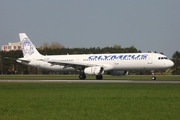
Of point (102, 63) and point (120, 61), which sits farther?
point (102, 63)

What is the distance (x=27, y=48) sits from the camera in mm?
75812

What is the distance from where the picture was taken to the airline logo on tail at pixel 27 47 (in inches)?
2970

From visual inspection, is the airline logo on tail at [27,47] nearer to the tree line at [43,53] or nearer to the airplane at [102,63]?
the airplane at [102,63]

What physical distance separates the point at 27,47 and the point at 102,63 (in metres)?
17.3

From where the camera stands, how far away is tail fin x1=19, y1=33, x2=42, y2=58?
75.2 meters

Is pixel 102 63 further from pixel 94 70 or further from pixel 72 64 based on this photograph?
pixel 72 64

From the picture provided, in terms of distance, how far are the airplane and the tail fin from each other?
2.77 feet

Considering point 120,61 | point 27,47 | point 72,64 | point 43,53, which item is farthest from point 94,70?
point 43,53

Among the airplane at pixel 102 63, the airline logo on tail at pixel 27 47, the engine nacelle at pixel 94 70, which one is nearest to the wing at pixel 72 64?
the airplane at pixel 102 63

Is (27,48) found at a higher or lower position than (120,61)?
higher

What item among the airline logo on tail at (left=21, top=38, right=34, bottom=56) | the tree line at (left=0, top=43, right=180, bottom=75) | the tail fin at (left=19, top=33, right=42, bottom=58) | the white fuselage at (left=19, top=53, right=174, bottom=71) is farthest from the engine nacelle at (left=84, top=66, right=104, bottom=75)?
the tree line at (left=0, top=43, right=180, bottom=75)
